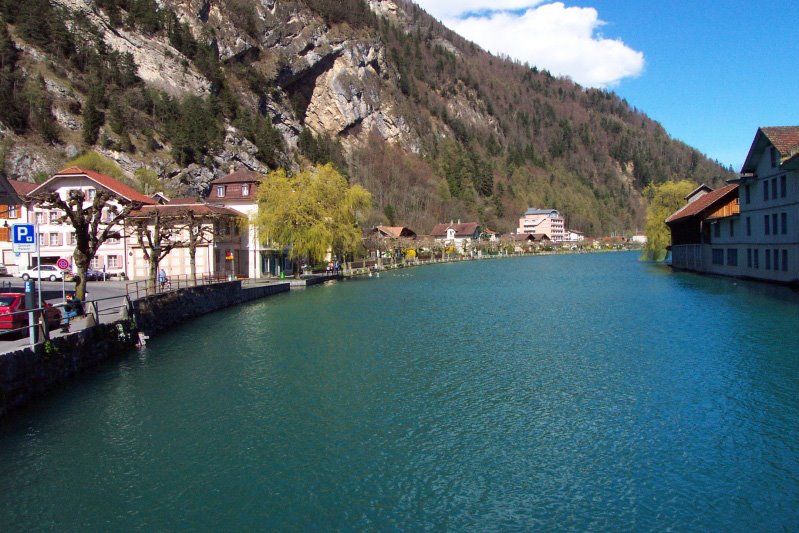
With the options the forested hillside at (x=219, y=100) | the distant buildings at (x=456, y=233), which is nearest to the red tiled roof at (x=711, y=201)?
the forested hillside at (x=219, y=100)

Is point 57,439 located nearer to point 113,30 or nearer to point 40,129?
point 40,129

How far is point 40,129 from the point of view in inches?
3145

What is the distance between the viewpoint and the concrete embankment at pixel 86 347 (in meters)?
15.7

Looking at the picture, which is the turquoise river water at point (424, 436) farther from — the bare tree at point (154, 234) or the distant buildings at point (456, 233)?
the distant buildings at point (456, 233)

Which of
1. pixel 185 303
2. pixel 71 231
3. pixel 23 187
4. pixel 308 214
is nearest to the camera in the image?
pixel 185 303

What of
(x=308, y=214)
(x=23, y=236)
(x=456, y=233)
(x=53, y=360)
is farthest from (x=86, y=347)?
(x=456, y=233)

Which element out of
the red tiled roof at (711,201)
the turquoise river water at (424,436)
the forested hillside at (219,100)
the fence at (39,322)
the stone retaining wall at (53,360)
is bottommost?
the turquoise river water at (424,436)

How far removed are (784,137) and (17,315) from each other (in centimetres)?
4512

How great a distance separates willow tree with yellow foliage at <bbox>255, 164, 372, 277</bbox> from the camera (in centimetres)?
5644

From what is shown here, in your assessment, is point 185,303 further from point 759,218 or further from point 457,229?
point 457,229

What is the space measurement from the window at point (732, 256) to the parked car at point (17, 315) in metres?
49.3

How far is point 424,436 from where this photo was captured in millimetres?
13586

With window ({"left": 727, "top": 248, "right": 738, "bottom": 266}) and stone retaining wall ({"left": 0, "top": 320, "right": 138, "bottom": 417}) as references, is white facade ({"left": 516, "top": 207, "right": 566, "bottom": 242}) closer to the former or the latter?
window ({"left": 727, "top": 248, "right": 738, "bottom": 266})

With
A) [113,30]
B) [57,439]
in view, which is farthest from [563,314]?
[113,30]
